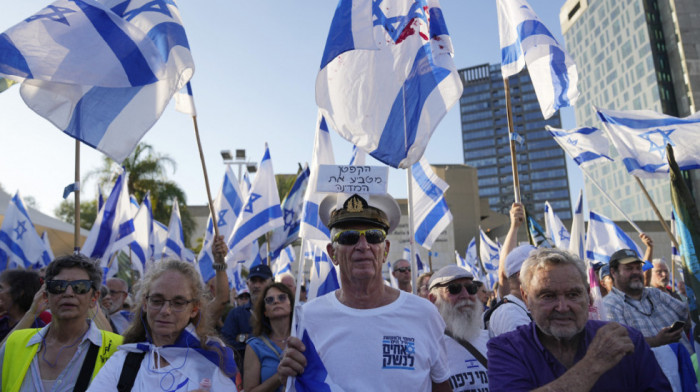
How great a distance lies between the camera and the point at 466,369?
329 cm

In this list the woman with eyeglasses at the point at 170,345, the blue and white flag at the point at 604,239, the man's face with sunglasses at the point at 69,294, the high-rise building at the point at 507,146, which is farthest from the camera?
the high-rise building at the point at 507,146

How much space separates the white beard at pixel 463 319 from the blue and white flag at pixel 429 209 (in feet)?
14.5

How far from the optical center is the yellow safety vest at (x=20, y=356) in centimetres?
278

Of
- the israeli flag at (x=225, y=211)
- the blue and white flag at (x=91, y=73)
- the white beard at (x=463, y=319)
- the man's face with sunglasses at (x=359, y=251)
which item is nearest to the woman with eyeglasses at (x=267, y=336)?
the white beard at (x=463, y=319)

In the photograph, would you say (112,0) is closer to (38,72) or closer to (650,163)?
(38,72)

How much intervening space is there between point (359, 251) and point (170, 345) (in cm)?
104

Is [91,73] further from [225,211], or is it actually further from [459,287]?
[225,211]

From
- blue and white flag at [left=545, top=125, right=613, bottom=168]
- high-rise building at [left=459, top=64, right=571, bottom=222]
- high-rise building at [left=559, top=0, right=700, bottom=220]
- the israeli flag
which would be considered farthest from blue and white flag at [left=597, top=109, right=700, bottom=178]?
high-rise building at [left=459, top=64, right=571, bottom=222]

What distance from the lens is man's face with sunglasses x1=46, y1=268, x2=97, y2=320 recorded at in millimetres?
2963

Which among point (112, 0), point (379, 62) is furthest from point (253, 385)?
point (112, 0)

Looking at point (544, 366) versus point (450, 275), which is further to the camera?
point (450, 275)

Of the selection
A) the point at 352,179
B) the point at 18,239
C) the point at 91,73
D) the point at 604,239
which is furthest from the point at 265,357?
the point at 604,239

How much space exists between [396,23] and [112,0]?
8.59 ft

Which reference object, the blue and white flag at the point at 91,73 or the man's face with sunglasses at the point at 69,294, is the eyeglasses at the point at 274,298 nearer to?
the man's face with sunglasses at the point at 69,294
